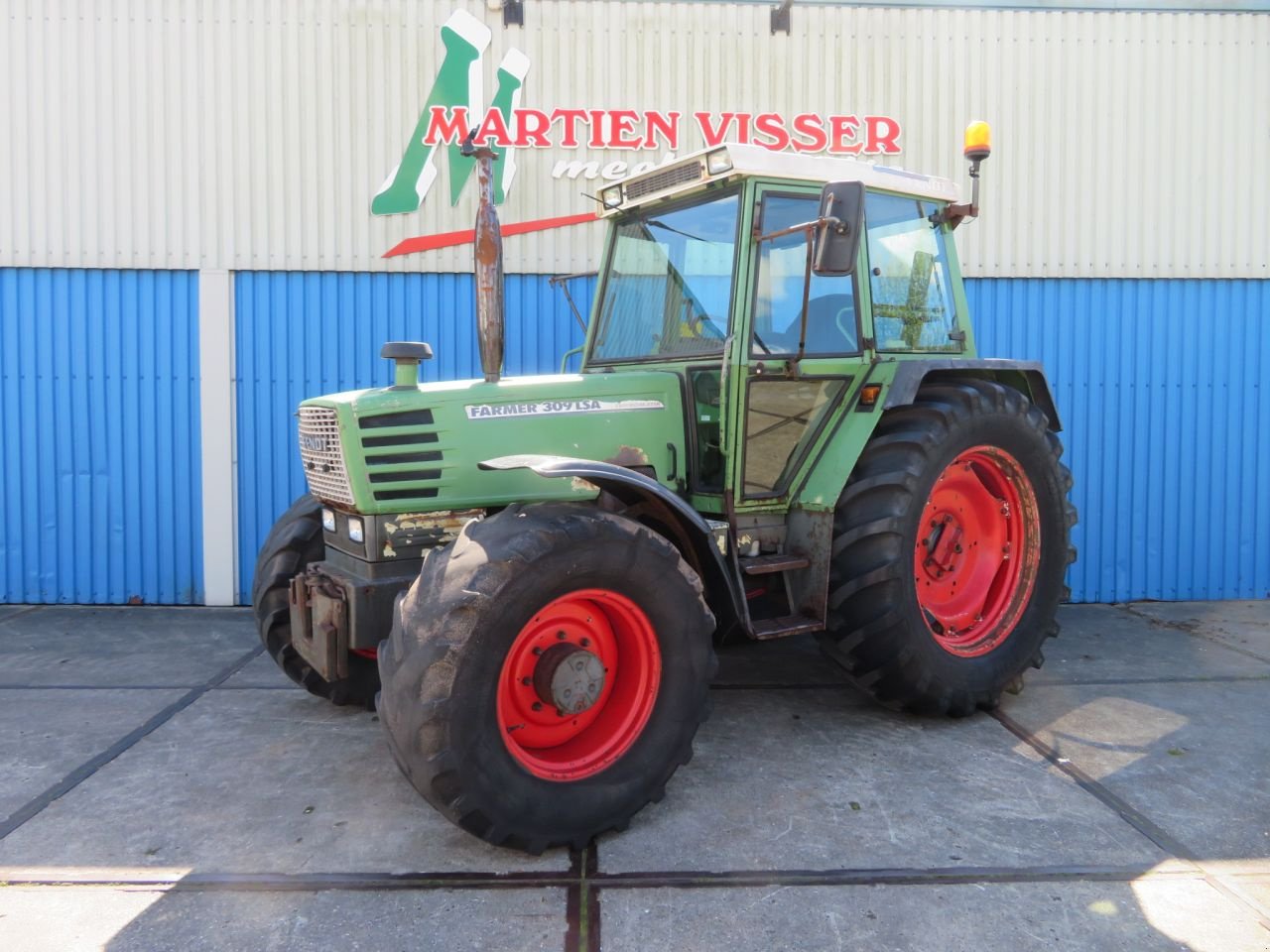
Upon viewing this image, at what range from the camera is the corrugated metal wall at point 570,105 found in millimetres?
6363

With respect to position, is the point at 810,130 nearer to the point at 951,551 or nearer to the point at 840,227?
the point at 951,551

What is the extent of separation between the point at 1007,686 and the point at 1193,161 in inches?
188

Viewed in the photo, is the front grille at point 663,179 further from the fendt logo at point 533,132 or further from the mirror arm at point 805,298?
the fendt logo at point 533,132

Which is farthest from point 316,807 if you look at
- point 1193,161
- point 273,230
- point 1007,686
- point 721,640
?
point 1193,161

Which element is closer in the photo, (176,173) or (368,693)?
(368,693)

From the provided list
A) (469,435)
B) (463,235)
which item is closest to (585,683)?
(469,435)

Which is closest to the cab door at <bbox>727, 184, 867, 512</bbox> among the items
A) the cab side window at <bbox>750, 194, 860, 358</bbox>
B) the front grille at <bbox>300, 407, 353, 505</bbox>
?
the cab side window at <bbox>750, 194, 860, 358</bbox>

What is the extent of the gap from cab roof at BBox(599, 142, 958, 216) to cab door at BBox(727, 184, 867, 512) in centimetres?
9

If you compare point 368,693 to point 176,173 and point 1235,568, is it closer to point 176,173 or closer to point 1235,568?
point 176,173

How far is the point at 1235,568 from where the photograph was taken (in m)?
6.82

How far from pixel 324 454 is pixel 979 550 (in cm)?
317

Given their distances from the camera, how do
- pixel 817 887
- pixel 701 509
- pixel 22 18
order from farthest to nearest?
pixel 22 18, pixel 701 509, pixel 817 887

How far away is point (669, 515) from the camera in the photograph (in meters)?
3.42

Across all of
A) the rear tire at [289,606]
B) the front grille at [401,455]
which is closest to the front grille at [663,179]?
the front grille at [401,455]
